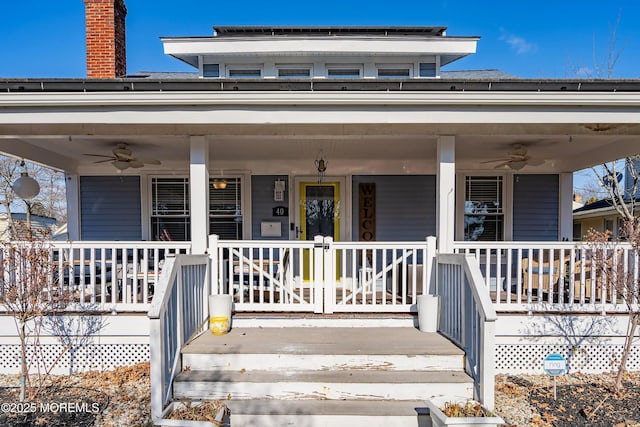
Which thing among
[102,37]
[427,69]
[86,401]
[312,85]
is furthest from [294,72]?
[86,401]

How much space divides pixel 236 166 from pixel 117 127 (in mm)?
2561

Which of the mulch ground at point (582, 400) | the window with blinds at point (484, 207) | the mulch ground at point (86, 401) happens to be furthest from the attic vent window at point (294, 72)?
the mulch ground at point (582, 400)

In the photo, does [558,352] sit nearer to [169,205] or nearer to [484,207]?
[484,207]

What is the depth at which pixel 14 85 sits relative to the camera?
4000mm

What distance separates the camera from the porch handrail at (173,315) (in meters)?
3.01

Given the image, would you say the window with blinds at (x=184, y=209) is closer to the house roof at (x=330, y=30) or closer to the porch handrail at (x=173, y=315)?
the porch handrail at (x=173, y=315)

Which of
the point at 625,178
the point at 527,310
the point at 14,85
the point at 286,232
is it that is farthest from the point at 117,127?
the point at 625,178

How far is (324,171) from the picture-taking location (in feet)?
21.7

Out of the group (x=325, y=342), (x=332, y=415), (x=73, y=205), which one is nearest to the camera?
(x=332, y=415)

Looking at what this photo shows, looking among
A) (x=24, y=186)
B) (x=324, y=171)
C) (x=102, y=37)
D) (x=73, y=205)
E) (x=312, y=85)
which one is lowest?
(x=73, y=205)

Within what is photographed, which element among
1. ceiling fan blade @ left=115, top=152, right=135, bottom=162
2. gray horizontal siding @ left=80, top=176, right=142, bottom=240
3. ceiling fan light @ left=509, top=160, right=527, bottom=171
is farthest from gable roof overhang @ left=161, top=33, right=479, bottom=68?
ceiling fan blade @ left=115, top=152, right=135, bottom=162

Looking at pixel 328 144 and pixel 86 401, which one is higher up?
pixel 328 144

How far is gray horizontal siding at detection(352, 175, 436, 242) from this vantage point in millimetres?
6814

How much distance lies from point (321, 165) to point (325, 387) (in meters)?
3.74
